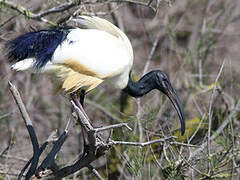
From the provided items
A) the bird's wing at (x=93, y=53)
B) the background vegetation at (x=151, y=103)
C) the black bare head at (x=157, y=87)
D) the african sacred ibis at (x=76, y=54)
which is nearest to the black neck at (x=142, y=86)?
the black bare head at (x=157, y=87)

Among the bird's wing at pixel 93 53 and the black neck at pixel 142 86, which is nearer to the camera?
the bird's wing at pixel 93 53

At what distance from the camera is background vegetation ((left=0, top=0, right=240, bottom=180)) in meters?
3.88

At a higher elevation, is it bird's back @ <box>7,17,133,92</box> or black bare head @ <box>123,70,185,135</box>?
bird's back @ <box>7,17,133,92</box>

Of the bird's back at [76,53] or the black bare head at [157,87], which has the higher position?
the bird's back at [76,53]

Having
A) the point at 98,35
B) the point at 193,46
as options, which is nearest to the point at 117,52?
the point at 98,35

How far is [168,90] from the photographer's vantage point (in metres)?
4.48

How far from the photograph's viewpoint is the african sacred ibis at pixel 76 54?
3869 mm

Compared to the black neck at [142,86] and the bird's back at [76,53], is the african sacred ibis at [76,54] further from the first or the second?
the black neck at [142,86]

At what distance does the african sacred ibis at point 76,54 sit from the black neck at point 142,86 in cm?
31

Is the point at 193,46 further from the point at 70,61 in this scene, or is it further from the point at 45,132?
the point at 70,61

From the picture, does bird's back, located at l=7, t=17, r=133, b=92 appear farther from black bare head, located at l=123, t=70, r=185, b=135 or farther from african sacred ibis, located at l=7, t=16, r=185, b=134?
black bare head, located at l=123, t=70, r=185, b=135

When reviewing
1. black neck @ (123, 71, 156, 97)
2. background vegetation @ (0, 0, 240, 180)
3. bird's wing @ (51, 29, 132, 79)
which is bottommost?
background vegetation @ (0, 0, 240, 180)

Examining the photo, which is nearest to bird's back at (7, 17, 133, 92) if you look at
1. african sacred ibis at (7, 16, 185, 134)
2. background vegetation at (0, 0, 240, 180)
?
african sacred ibis at (7, 16, 185, 134)

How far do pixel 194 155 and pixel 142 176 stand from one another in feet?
1.30
